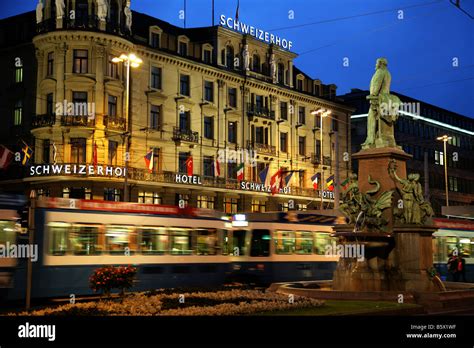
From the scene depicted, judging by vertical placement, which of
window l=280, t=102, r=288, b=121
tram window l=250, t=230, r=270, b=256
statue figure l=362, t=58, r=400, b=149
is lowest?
tram window l=250, t=230, r=270, b=256

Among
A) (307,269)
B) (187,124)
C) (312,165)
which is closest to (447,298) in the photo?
(307,269)

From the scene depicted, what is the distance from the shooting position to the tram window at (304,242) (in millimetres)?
33594

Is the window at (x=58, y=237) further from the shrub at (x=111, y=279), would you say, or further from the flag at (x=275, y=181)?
the flag at (x=275, y=181)

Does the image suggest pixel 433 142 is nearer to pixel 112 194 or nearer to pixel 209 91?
pixel 209 91

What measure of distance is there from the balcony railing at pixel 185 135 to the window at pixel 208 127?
1.80m

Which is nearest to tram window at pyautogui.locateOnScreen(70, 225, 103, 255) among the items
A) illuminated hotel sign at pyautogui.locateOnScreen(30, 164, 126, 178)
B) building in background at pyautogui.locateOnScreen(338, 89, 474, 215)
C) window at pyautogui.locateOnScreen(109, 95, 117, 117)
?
illuminated hotel sign at pyautogui.locateOnScreen(30, 164, 126, 178)

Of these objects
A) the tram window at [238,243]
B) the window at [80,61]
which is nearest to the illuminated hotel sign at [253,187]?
the window at [80,61]

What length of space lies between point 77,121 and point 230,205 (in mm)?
16502

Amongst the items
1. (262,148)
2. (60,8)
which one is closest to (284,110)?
(262,148)

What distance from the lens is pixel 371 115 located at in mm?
24359

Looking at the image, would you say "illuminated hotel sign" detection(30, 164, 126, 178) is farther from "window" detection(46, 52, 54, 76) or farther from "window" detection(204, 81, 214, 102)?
"window" detection(204, 81, 214, 102)

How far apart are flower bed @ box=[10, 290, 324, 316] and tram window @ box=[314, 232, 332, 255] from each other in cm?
1408

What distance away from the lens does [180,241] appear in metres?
28.8

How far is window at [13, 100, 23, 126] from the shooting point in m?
50.8
